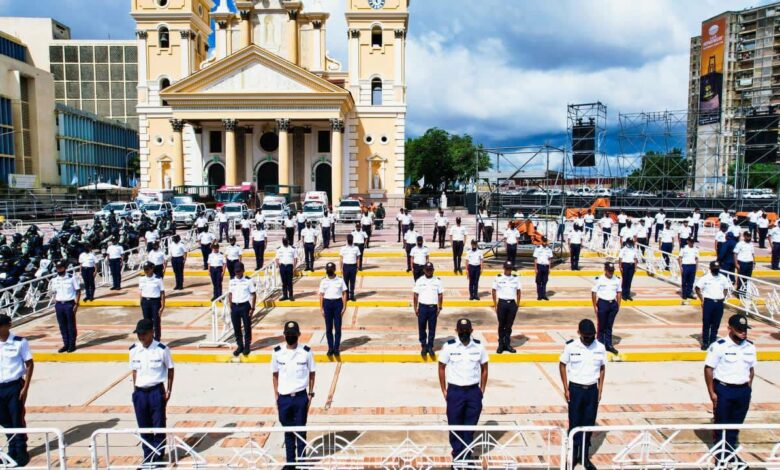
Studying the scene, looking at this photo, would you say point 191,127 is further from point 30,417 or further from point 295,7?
point 30,417

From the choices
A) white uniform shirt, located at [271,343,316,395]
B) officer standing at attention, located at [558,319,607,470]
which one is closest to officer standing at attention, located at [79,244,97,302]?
white uniform shirt, located at [271,343,316,395]

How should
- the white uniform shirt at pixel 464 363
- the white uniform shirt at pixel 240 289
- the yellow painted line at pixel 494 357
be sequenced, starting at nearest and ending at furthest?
the white uniform shirt at pixel 464 363 → the white uniform shirt at pixel 240 289 → the yellow painted line at pixel 494 357

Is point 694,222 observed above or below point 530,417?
above

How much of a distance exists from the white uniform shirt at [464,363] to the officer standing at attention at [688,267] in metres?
9.96

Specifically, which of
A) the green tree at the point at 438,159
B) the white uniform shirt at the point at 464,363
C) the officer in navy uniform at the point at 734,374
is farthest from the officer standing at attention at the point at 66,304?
the green tree at the point at 438,159

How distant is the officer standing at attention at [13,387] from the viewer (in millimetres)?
6125

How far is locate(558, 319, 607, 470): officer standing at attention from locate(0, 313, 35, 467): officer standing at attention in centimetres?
612

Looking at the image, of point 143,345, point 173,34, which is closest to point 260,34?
point 173,34

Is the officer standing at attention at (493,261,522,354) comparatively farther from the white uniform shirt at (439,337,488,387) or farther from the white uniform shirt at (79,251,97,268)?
the white uniform shirt at (79,251,97,268)

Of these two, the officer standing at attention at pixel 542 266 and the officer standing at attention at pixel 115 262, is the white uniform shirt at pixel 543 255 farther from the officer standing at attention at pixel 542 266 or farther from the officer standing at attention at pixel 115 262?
the officer standing at attention at pixel 115 262

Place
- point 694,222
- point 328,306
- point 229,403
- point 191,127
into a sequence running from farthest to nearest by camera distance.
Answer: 1. point 191,127
2. point 694,222
3. point 328,306
4. point 229,403

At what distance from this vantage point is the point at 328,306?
9.64 m

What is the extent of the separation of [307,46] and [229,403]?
4370cm

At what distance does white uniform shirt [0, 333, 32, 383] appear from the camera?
20.3 ft
